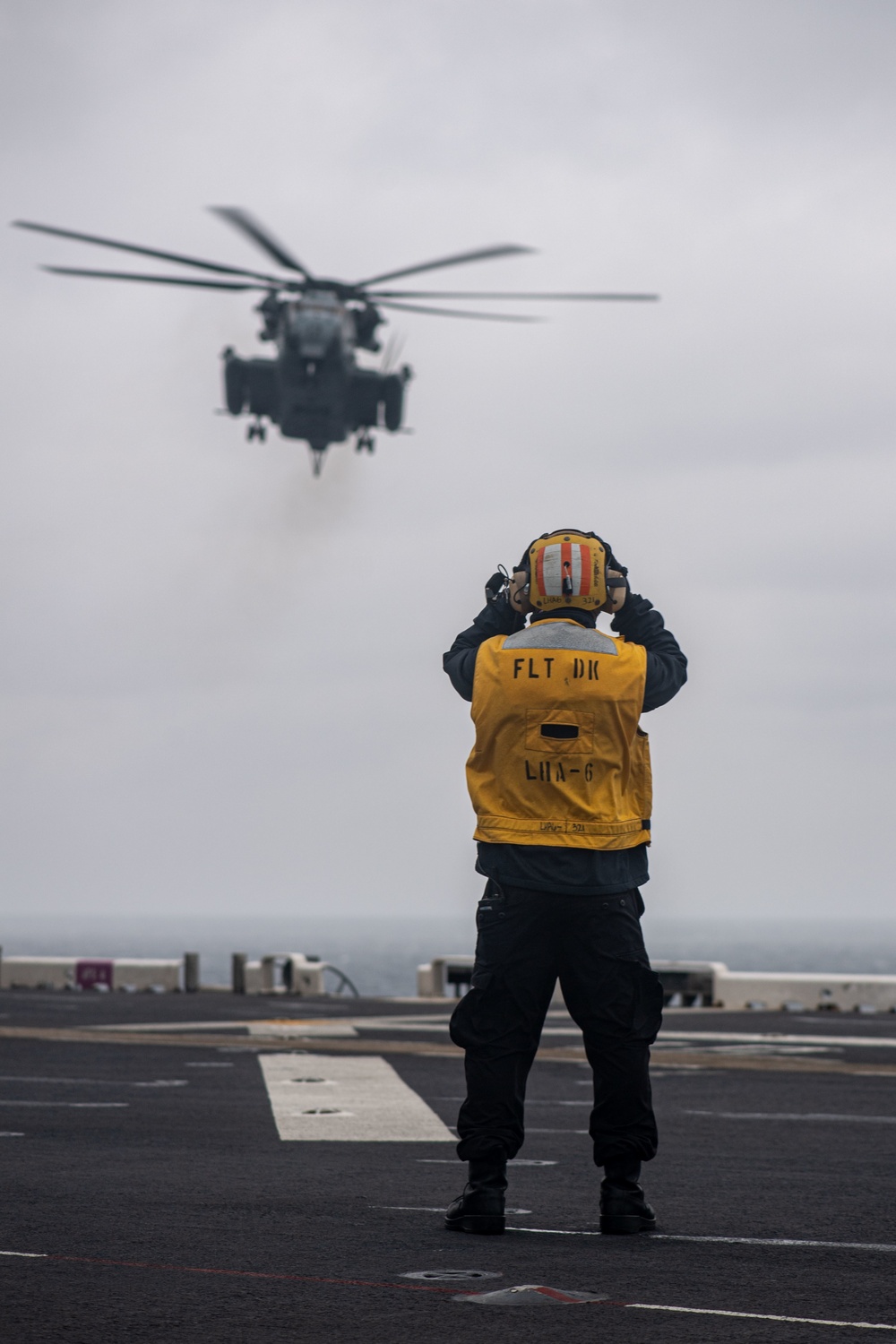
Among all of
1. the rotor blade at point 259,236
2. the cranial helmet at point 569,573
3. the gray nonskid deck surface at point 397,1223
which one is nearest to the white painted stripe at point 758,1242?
the gray nonskid deck surface at point 397,1223

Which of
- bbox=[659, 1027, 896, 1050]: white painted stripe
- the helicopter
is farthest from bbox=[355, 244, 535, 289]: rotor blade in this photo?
bbox=[659, 1027, 896, 1050]: white painted stripe

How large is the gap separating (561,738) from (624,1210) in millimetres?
1544

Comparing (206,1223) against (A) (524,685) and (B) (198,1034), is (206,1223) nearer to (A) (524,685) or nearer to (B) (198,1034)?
(A) (524,685)

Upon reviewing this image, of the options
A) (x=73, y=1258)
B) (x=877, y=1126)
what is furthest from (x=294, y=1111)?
(x=73, y=1258)

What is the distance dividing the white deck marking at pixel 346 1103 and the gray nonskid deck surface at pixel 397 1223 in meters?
0.11

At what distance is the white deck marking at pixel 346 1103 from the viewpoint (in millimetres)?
9153

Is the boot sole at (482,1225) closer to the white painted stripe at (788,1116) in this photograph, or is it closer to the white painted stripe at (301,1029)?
the white painted stripe at (788,1116)

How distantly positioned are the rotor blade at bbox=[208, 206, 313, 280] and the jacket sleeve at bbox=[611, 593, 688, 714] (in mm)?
22826

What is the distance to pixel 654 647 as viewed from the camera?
21.2 ft

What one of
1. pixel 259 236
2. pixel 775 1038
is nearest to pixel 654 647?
pixel 775 1038

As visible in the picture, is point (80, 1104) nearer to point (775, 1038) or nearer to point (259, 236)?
point (775, 1038)

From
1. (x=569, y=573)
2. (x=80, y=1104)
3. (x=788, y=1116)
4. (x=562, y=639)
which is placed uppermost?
(x=569, y=573)

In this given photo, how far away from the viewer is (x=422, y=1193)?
22.3 ft

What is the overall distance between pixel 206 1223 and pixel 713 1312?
2045mm
